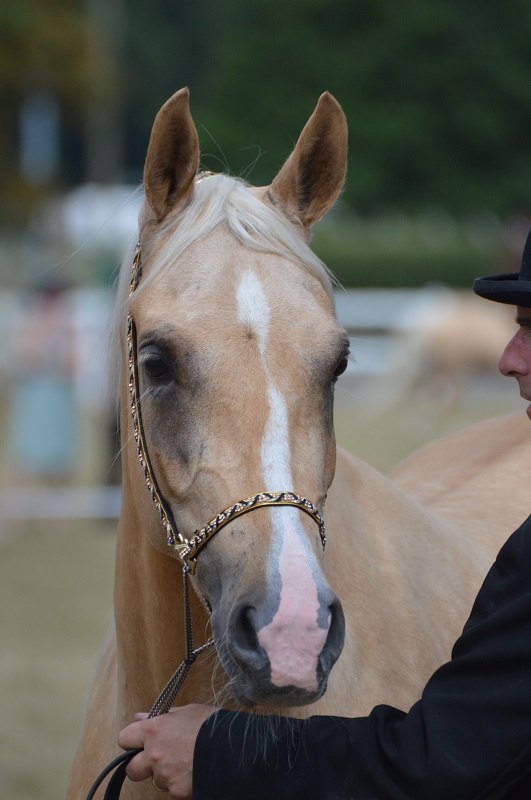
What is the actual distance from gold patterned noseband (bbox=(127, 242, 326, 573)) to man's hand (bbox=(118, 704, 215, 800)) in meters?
0.30

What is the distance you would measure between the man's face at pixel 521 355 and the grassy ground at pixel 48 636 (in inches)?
22.0

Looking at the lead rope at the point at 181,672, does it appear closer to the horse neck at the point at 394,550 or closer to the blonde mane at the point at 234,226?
the horse neck at the point at 394,550

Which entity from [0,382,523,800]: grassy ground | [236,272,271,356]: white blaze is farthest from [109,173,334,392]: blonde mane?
Answer: [0,382,523,800]: grassy ground

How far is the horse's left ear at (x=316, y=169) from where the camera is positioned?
8.55 feet

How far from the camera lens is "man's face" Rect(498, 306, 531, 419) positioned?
90.5 inches

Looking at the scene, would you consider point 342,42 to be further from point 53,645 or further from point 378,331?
point 53,645

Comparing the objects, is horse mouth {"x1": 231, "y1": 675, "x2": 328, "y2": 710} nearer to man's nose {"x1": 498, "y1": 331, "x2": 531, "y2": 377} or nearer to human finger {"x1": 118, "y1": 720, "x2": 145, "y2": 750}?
human finger {"x1": 118, "y1": 720, "x2": 145, "y2": 750}

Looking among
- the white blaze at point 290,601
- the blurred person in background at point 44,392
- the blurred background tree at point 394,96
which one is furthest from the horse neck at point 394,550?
the blurred background tree at point 394,96

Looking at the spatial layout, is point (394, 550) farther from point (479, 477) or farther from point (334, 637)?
point (479, 477)

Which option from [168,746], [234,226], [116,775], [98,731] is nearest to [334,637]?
[168,746]

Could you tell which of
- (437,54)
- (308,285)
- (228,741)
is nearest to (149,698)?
(228,741)

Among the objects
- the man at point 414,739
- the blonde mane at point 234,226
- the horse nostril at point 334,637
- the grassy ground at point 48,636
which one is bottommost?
the grassy ground at point 48,636

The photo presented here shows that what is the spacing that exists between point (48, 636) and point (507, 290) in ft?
17.7

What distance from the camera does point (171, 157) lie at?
2.56 metres
